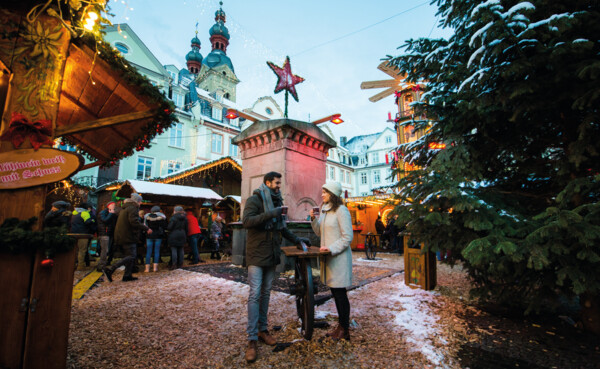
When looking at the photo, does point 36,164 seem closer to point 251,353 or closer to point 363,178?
point 251,353

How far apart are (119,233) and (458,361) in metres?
7.08

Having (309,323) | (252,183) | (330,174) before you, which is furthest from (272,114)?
(309,323)

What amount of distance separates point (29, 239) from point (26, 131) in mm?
997

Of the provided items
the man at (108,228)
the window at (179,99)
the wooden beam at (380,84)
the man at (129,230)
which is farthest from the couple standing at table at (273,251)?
the window at (179,99)

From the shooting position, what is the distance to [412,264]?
557 cm

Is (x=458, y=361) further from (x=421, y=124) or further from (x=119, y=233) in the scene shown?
(x=119, y=233)

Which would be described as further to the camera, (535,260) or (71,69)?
(71,69)

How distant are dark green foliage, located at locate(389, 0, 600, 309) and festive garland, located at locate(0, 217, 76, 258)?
360 cm

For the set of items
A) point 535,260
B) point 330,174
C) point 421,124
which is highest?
point 330,174

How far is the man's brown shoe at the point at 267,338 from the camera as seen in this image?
2.96m

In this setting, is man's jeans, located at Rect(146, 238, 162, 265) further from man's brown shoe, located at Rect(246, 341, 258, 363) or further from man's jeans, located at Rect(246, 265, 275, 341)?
man's brown shoe, located at Rect(246, 341, 258, 363)

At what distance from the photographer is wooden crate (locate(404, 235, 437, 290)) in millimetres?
5258

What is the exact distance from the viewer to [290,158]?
744 centimetres

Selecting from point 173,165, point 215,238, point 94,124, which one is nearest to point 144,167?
point 173,165
